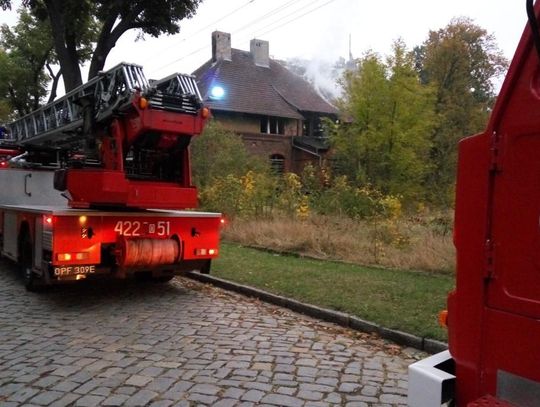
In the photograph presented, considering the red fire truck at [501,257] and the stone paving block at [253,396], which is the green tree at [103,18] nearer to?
the stone paving block at [253,396]

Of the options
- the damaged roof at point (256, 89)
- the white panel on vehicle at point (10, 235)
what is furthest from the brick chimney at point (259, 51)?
the white panel on vehicle at point (10, 235)

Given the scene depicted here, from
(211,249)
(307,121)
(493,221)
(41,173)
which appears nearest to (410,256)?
(211,249)

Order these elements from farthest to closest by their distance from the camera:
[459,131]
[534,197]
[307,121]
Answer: [307,121] → [459,131] → [534,197]

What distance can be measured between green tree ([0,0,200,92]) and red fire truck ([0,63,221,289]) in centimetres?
799

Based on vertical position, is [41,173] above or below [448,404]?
above

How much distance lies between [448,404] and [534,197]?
108cm

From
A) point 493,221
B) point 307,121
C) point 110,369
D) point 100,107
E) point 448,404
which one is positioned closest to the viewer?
point 493,221

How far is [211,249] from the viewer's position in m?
8.76

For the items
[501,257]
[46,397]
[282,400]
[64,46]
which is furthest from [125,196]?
[64,46]

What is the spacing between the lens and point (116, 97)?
26.2ft

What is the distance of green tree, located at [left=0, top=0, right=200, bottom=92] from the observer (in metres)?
16.2

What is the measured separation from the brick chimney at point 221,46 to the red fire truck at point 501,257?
3852cm

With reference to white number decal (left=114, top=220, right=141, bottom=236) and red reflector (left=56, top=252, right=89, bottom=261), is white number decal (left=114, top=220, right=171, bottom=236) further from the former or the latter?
red reflector (left=56, top=252, right=89, bottom=261)

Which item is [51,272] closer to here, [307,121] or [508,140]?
[508,140]
